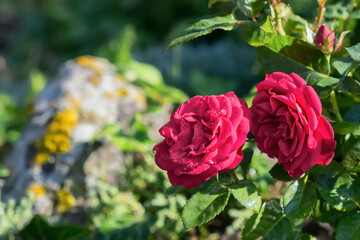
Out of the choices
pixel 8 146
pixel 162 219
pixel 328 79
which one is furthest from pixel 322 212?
pixel 8 146

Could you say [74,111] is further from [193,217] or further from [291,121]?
[291,121]

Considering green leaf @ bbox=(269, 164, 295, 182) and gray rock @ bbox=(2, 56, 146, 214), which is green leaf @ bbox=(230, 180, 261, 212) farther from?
gray rock @ bbox=(2, 56, 146, 214)

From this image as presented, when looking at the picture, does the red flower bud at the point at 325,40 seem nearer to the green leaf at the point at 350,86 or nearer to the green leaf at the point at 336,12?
the green leaf at the point at 350,86

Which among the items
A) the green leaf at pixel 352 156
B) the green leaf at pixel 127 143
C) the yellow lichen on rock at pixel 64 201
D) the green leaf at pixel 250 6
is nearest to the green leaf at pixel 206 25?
the green leaf at pixel 250 6

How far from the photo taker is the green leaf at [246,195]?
0.98 meters

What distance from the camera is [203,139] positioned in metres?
0.92

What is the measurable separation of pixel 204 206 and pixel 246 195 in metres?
0.10

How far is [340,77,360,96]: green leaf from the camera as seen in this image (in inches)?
38.7

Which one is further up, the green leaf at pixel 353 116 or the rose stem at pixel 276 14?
the rose stem at pixel 276 14

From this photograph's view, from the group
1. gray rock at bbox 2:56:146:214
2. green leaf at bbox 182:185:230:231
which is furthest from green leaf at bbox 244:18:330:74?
gray rock at bbox 2:56:146:214

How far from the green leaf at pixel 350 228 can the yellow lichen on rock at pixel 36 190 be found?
1.45m

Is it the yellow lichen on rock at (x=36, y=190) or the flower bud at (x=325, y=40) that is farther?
the yellow lichen on rock at (x=36, y=190)

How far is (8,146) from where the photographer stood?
2.96m

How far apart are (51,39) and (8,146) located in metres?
3.32
